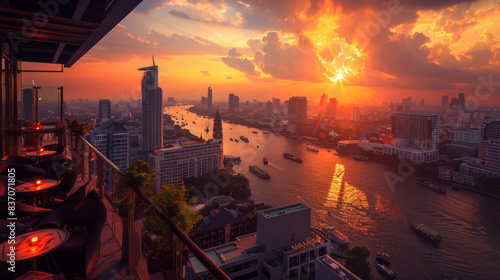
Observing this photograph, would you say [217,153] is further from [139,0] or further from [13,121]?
[139,0]

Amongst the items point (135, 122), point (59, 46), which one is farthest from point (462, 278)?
point (135, 122)

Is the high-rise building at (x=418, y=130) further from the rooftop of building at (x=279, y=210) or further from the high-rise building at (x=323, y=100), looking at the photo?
the high-rise building at (x=323, y=100)

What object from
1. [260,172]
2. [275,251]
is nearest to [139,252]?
[275,251]

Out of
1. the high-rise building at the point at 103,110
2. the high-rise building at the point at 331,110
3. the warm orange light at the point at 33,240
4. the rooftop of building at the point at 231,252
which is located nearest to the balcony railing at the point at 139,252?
the warm orange light at the point at 33,240

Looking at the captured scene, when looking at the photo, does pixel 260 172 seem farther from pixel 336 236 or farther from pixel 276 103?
pixel 276 103

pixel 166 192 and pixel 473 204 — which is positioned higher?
pixel 166 192

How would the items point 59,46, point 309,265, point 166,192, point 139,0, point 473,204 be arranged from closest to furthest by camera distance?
point 166,192 → point 139,0 → point 59,46 → point 309,265 → point 473,204
